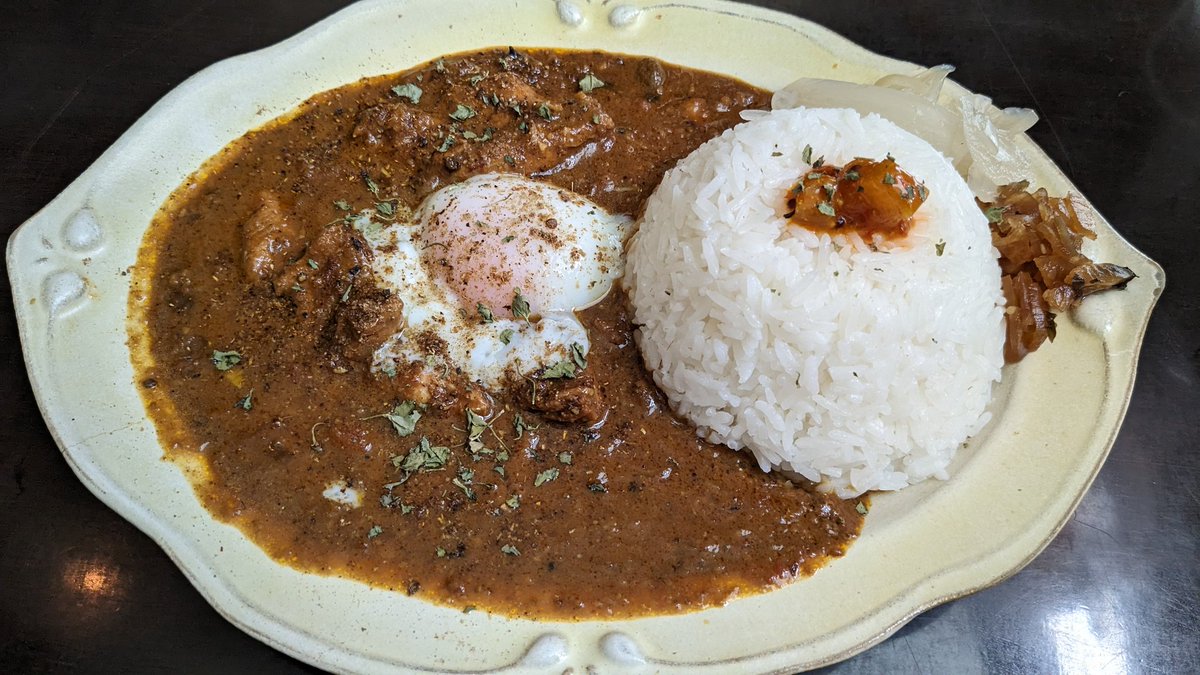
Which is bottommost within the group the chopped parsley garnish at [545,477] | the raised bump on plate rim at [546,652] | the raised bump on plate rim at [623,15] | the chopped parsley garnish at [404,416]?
the raised bump on plate rim at [546,652]

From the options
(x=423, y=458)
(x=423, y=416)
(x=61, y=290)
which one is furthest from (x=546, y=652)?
(x=61, y=290)

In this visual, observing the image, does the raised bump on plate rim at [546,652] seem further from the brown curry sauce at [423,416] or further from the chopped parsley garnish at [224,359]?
the chopped parsley garnish at [224,359]

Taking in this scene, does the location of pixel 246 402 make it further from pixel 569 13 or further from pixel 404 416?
pixel 569 13

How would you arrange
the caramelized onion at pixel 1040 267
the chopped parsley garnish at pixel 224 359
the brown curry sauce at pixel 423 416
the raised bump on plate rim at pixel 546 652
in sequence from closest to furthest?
the raised bump on plate rim at pixel 546 652 < the brown curry sauce at pixel 423 416 < the chopped parsley garnish at pixel 224 359 < the caramelized onion at pixel 1040 267

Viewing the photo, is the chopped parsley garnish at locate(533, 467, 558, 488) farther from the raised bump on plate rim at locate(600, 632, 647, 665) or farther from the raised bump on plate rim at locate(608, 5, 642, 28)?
the raised bump on plate rim at locate(608, 5, 642, 28)

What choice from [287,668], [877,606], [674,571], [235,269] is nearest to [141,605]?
[287,668]

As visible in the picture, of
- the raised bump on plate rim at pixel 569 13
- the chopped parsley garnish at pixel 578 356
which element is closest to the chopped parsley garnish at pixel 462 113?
the raised bump on plate rim at pixel 569 13

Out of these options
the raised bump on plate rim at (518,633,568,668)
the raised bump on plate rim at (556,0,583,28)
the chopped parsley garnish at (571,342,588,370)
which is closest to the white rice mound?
the chopped parsley garnish at (571,342,588,370)
